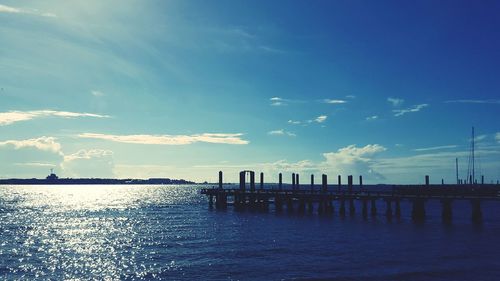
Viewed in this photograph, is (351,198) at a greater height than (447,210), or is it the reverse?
(351,198)

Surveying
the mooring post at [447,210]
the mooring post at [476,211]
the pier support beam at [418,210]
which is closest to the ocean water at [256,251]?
the mooring post at [476,211]

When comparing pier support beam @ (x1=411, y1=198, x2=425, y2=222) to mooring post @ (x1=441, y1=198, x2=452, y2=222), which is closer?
mooring post @ (x1=441, y1=198, x2=452, y2=222)

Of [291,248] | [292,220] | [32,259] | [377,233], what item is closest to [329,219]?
A: [292,220]

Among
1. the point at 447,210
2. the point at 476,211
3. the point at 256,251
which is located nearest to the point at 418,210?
the point at 447,210

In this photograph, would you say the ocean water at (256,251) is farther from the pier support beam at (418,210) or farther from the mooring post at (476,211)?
the pier support beam at (418,210)

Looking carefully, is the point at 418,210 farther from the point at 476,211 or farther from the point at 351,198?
the point at 351,198

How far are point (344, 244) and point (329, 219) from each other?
61.5 ft

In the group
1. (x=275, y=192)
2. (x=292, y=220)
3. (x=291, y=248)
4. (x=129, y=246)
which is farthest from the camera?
(x=275, y=192)

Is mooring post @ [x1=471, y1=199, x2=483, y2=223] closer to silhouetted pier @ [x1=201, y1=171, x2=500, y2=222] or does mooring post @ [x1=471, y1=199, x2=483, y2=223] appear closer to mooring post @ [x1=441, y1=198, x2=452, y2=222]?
silhouetted pier @ [x1=201, y1=171, x2=500, y2=222]

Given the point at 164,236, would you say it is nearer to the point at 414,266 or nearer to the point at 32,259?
the point at 32,259

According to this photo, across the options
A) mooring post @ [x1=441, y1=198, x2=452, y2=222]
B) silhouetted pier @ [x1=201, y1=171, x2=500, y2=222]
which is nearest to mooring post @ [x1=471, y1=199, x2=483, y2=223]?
silhouetted pier @ [x1=201, y1=171, x2=500, y2=222]

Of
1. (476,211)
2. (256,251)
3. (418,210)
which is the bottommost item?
(256,251)

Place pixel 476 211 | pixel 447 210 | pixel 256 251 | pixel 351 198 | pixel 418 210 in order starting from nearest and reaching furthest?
1. pixel 256 251
2. pixel 476 211
3. pixel 447 210
4. pixel 418 210
5. pixel 351 198

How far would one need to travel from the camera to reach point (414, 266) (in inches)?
1026
